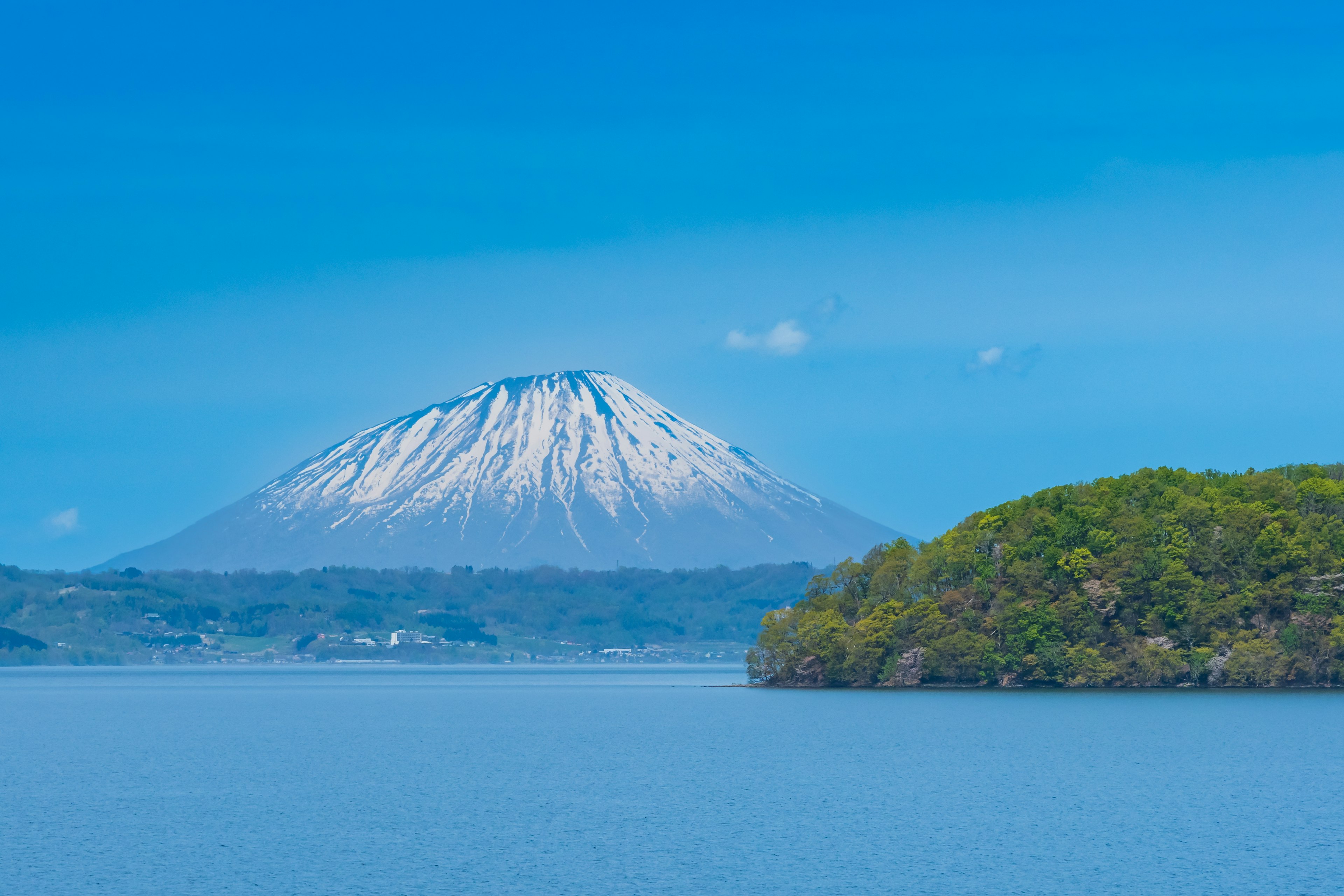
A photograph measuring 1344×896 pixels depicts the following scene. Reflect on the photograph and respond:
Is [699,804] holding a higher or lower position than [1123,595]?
lower

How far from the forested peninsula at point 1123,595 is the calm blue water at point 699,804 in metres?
17.0

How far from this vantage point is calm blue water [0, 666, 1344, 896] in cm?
4272

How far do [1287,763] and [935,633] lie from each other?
205 feet

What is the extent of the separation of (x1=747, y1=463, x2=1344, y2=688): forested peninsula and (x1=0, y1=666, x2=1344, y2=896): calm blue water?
17.0 metres

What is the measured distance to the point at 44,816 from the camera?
2148 inches

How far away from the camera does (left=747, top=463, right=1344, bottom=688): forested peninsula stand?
404 ft

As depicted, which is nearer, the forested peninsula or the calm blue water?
the calm blue water

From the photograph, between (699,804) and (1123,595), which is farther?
(1123,595)

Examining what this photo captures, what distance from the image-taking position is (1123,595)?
126250 mm

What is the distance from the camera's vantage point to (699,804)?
5750 cm

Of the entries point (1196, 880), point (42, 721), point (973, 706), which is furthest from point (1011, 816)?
point (42, 721)

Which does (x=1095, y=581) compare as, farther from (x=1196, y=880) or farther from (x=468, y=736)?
(x=1196, y=880)

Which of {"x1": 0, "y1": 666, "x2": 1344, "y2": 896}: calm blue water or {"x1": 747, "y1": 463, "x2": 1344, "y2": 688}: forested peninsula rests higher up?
{"x1": 747, "y1": 463, "x2": 1344, "y2": 688}: forested peninsula

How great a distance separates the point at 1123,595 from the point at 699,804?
78.0m
